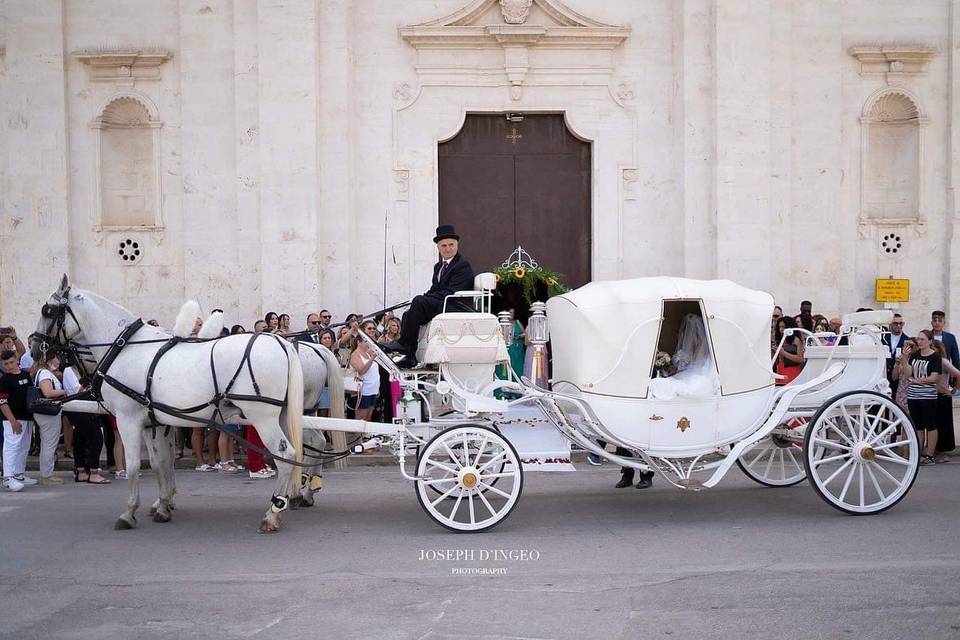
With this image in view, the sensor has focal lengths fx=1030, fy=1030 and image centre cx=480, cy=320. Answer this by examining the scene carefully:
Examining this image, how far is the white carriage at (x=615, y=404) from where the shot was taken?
8.49m

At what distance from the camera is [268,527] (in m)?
8.55

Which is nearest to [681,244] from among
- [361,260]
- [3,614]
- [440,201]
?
[440,201]

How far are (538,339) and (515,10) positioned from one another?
27.1 feet

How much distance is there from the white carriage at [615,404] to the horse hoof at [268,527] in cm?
94

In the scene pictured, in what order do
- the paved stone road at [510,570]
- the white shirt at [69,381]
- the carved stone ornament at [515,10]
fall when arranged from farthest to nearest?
1. the carved stone ornament at [515,10]
2. the white shirt at [69,381]
3. the paved stone road at [510,570]

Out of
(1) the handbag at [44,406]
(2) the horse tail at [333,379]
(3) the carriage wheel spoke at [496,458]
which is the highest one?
(2) the horse tail at [333,379]

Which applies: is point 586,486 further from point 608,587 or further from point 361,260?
point 361,260

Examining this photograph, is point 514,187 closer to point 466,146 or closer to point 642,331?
point 466,146

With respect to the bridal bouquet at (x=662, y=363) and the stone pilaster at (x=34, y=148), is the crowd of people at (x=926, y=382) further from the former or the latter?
the stone pilaster at (x=34, y=148)

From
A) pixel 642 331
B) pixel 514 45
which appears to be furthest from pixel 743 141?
pixel 642 331

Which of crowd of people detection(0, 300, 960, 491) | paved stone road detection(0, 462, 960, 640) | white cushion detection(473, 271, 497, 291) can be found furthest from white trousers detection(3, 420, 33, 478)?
white cushion detection(473, 271, 497, 291)

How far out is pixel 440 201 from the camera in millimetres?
16891

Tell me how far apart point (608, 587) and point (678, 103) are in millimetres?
11427

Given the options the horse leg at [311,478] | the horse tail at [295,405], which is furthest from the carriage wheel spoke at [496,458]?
the horse leg at [311,478]
